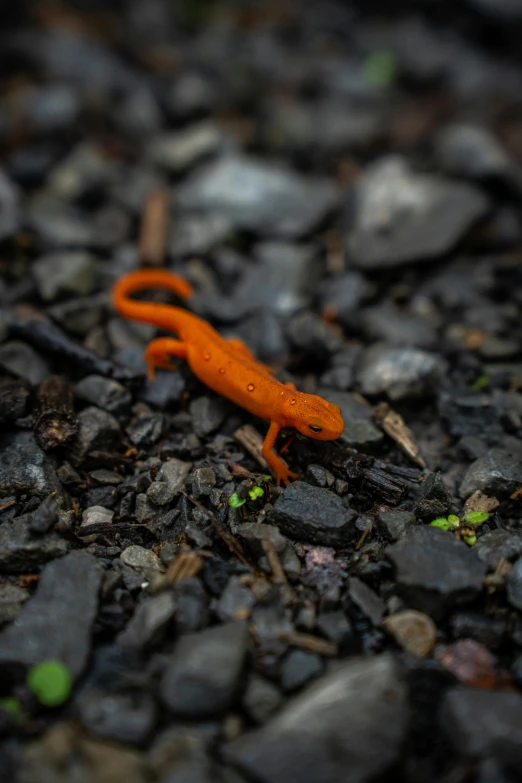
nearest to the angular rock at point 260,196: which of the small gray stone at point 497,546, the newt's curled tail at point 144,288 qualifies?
the newt's curled tail at point 144,288

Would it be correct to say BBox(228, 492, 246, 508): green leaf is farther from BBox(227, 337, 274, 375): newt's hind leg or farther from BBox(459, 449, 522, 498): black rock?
BBox(459, 449, 522, 498): black rock

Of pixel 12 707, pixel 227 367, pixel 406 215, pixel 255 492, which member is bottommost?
pixel 12 707

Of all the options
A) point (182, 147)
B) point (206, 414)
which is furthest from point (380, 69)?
point (206, 414)

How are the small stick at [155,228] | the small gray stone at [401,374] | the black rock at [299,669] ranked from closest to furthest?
the black rock at [299,669], the small gray stone at [401,374], the small stick at [155,228]

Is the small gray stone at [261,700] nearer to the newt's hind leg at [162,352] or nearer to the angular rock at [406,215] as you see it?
the newt's hind leg at [162,352]

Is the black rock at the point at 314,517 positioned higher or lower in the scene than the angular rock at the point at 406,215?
lower

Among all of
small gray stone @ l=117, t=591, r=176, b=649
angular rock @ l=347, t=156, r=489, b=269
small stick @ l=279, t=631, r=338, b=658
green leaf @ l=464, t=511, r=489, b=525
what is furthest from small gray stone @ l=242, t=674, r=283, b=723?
angular rock @ l=347, t=156, r=489, b=269

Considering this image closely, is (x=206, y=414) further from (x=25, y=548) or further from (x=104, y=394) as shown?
(x=25, y=548)
